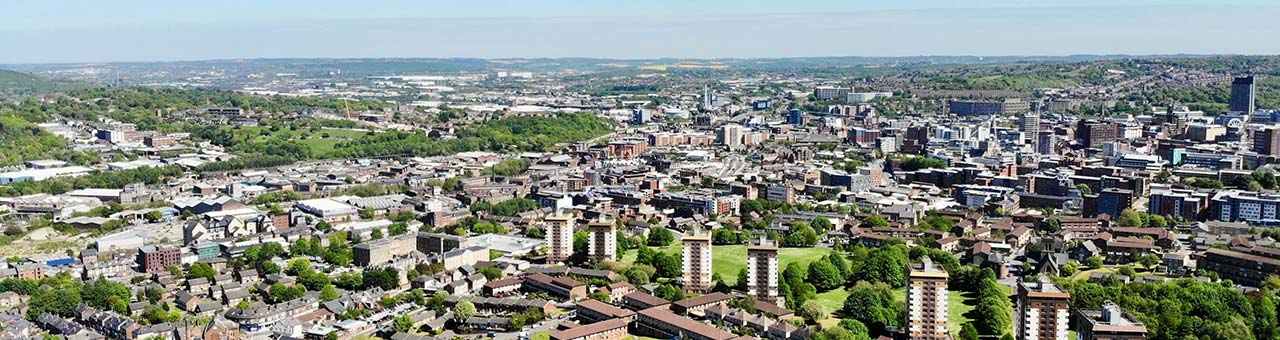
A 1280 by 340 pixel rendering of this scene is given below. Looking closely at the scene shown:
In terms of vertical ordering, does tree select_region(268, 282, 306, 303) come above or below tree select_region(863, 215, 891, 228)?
below

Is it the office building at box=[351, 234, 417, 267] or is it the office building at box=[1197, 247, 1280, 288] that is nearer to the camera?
the office building at box=[1197, 247, 1280, 288]

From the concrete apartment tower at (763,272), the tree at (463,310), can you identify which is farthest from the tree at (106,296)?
the concrete apartment tower at (763,272)

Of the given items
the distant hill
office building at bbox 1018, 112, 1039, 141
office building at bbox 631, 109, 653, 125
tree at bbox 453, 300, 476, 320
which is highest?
the distant hill

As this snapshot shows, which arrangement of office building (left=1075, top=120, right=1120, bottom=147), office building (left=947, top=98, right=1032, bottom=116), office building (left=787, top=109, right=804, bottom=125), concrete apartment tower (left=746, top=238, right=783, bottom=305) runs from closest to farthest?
concrete apartment tower (left=746, top=238, right=783, bottom=305) → office building (left=1075, top=120, right=1120, bottom=147) → office building (left=787, top=109, right=804, bottom=125) → office building (left=947, top=98, right=1032, bottom=116)

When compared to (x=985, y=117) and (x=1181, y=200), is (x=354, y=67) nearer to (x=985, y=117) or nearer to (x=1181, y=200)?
(x=985, y=117)

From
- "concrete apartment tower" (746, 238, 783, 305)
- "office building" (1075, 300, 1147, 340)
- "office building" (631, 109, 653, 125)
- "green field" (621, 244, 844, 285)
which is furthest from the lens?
"office building" (631, 109, 653, 125)

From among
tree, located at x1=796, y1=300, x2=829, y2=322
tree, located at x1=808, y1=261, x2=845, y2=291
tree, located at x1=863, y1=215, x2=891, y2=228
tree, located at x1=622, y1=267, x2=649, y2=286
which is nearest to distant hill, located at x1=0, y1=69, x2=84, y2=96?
tree, located at x1=863, y1=215, x2=891, y2=228

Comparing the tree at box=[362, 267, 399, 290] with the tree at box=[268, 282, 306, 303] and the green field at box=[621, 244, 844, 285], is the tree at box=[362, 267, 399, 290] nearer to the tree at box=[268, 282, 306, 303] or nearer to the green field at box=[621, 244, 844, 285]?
the tree at box=[268, 282, 306, 303]

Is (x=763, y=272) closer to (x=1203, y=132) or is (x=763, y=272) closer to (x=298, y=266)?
(x=298, y=266)

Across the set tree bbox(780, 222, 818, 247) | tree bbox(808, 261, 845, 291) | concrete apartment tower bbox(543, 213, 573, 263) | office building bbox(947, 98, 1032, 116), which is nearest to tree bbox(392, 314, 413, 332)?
concrete apartment tower bbox(543, 213, 573, 263)
